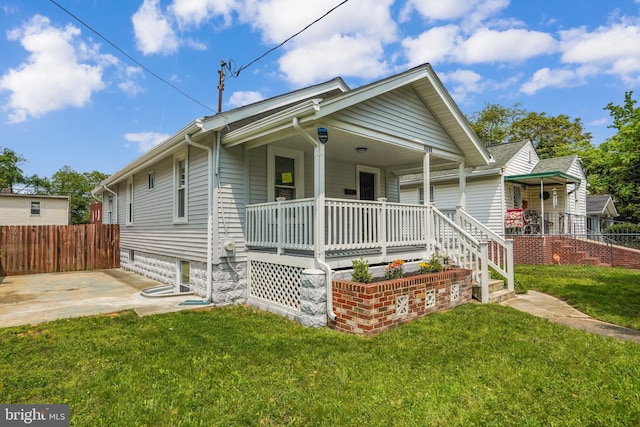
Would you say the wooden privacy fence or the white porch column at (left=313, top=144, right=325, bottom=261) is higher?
the white porch column at (left=313, top=144, right=325, bottom=261)

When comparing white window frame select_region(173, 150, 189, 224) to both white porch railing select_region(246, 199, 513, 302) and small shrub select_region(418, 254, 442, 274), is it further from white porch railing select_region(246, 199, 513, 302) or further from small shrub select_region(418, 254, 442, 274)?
small shrub select_region(418, 254, 442, 274)

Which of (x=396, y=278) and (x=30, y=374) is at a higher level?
(x=396, y=278)

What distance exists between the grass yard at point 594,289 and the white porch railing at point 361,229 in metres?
1.33

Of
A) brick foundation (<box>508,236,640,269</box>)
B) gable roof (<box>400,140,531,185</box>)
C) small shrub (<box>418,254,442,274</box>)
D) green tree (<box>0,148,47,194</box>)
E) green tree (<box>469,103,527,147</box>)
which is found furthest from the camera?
green tree (<box>0,148,47,194</box>)

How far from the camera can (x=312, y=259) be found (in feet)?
18.1

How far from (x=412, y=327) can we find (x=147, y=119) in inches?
616

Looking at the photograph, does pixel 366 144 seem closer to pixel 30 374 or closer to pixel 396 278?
pixel 396 278

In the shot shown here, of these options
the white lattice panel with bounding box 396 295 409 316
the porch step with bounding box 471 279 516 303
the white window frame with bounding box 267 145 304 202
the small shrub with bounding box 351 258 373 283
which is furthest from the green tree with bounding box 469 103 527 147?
the small shrub with bounding box 351 258 373 283

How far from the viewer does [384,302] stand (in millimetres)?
4961

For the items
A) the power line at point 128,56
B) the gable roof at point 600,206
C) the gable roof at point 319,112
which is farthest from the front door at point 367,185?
the gable roof at point 600,206

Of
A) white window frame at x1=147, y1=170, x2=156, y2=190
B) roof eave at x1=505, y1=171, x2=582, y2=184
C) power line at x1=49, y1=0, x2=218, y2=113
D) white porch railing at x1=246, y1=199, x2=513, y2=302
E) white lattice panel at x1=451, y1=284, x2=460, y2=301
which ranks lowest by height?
white lattice panel at x1=451, y1=284, x2=460, y2=301

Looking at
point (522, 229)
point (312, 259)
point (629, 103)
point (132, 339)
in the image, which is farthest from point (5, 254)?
point (522, 229)

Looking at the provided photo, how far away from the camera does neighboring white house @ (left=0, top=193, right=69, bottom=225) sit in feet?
77.2

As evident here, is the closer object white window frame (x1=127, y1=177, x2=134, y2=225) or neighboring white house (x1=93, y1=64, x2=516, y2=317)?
neighboring white house (x1=93, y1=64, x2=516, y2=317)
